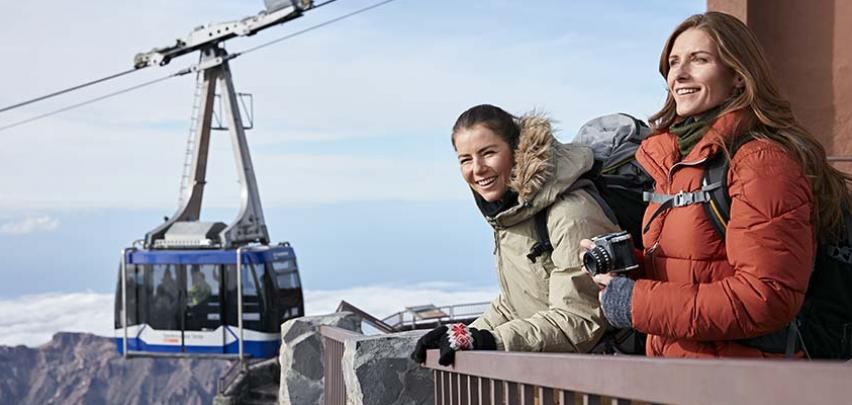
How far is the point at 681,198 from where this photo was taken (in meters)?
2.48

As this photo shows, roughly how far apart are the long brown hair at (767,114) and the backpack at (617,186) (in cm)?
66

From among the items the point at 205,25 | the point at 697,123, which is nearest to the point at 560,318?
the point at 697,123

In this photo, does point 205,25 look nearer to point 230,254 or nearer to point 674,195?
point 230,254

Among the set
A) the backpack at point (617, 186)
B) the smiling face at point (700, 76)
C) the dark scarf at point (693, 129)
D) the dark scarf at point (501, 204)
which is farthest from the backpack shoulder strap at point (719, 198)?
the dark scarf at point (501, 204)

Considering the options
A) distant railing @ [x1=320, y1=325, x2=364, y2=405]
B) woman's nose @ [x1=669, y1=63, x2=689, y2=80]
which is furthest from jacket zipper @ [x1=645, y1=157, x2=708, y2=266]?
distant railing @ [x1=320, y1=325, x2=364, y2=405]

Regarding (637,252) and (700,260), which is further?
(637,252)

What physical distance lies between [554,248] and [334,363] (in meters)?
3.06

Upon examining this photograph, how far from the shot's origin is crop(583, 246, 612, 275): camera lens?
2.58 metres

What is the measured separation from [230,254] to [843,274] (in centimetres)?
1598

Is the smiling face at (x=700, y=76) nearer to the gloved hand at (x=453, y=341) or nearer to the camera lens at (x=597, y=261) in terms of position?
the camera lens at (x=597, y=261)

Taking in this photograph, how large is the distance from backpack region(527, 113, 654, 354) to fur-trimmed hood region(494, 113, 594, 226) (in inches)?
2.1

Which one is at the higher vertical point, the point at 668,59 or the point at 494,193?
the point at 668,59

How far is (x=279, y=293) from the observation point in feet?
58.9

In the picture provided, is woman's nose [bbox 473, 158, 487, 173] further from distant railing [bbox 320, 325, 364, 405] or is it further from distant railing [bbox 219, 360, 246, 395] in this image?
distant railing [bbox 219, 360, 246, 395]
